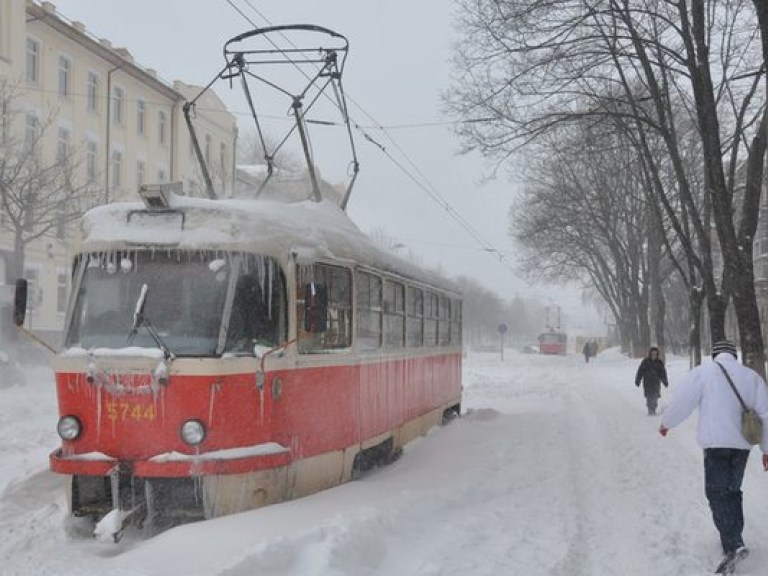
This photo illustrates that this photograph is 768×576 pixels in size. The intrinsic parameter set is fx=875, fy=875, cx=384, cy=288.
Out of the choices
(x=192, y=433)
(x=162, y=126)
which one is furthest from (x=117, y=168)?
(x=192, y=433)

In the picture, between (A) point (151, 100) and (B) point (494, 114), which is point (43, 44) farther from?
(B) point (494, 114)

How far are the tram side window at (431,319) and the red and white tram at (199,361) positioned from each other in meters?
4.52

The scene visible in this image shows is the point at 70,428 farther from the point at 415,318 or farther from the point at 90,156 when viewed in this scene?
the point at 90,156

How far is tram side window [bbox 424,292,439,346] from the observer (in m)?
12.4

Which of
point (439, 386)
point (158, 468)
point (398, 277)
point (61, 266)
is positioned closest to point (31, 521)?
point (158, 468)

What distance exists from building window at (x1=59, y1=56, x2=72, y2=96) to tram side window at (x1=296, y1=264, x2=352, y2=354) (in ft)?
92.5

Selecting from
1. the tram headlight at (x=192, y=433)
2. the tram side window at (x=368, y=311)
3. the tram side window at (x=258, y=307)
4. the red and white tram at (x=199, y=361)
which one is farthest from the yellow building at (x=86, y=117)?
the tram headlight at (x=192, y=433)

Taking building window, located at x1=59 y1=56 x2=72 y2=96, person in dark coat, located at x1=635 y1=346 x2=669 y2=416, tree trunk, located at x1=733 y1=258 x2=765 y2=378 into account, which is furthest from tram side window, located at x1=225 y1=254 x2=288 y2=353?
building window, located at x1=59 y1=56 x2=72 y2=96

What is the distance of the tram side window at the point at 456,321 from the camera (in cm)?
1502

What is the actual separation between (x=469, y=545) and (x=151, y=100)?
3684 cm

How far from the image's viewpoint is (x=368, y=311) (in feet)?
29.3

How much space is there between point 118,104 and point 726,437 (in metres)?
35.2

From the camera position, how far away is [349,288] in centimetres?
826

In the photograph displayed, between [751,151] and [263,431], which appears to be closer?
[263,431]
